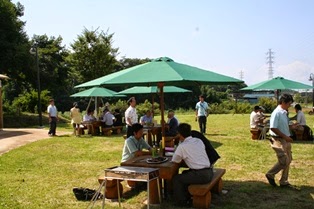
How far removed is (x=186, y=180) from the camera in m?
5.49

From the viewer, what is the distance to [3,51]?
24078mm

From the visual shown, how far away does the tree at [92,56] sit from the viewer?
26.8 meters

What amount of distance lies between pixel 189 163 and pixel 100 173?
3.27m

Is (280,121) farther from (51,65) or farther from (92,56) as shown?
(51,65)

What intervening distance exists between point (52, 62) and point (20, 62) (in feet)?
27.5

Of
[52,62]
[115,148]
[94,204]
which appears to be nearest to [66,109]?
[52,62]

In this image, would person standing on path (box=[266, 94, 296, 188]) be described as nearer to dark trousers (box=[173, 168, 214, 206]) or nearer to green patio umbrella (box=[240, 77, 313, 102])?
dark trousers (box=[173, 168, 214, 206])

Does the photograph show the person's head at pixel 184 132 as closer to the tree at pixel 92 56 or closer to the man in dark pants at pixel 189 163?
the man in dark pants at pixel 189 163

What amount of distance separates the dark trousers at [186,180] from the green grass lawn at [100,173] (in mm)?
225

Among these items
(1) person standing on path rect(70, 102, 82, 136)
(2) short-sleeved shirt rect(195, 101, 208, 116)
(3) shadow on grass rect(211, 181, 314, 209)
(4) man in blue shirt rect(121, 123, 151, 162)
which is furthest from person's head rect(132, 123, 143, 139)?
(1) person standing on path rect(70, 102, 82, 136)

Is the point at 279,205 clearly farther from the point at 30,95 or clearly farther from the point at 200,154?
the point at 30,95

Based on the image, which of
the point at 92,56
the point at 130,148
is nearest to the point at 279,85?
the point at 130,148

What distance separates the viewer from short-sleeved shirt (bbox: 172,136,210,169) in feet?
17.8

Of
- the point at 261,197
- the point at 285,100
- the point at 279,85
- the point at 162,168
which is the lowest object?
the point at 261,197
